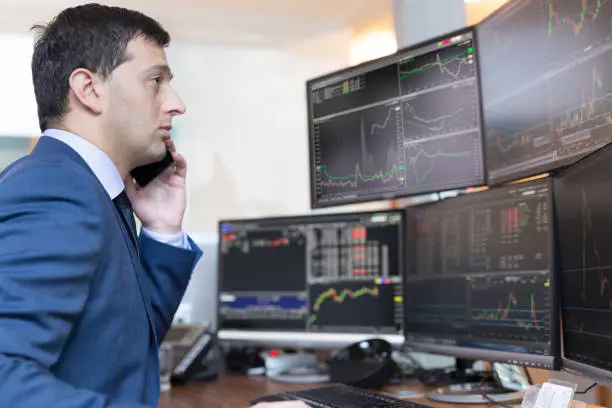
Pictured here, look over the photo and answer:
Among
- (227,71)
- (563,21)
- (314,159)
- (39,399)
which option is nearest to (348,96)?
(314,159)

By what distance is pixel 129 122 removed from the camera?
126 centimetres

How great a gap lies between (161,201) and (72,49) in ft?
1.46

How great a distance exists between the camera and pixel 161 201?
5.22 feet

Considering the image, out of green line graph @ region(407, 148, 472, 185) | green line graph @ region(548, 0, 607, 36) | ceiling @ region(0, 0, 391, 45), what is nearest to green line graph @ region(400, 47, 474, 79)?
green line graph @ region(407, 148, 472, 185)

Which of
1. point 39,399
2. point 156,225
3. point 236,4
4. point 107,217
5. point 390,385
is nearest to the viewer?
point 39,399

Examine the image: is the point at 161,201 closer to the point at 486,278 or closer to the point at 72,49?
the point at 72,49

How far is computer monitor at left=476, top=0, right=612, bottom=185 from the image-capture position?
124 centimetres

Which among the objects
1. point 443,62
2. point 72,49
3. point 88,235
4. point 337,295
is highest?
point 443,62

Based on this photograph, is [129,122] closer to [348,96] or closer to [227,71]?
[348,96]

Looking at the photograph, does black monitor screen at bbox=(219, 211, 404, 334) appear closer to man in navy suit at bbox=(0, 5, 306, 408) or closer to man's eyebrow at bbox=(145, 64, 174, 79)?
man in navy suit at bbox=(0, 5, 306, 408)

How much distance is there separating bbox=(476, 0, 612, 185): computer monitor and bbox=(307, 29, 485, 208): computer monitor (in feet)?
0.19

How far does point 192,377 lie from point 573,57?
53.6 inches

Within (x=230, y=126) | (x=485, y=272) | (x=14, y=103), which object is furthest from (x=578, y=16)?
(x=14, y=103)

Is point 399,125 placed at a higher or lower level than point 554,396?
higher
